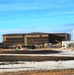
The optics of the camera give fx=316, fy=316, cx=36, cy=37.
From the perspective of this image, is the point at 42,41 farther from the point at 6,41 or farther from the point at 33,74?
the point at 33,74

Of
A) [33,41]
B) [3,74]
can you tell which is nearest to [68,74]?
[3,74]

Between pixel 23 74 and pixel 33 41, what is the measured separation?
17530cm

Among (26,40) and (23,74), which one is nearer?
(23,74)

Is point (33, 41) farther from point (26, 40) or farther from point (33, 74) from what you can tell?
point (33, 74)

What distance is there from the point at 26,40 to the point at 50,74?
177880mm

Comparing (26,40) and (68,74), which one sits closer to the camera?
(68,74)

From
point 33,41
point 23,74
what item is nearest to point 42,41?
point 33,41

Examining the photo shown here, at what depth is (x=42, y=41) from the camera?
199 metres

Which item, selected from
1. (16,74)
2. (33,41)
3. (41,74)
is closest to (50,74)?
(41,74)

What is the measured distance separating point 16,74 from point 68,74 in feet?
11.7

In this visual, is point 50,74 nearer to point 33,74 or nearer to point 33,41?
point 33,74

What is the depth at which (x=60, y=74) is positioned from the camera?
2136 cm

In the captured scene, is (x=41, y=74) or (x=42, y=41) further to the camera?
(x=42, y=41)

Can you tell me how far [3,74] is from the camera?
850 inches
